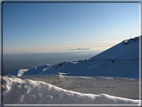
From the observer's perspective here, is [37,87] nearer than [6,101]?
No

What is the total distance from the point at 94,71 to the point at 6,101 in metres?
11.9

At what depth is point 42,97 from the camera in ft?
11.7

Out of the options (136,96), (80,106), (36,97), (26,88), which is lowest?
(136,96)

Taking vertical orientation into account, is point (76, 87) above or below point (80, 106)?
below

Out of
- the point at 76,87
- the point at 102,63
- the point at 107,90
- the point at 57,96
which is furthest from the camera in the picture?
the point at 102,63

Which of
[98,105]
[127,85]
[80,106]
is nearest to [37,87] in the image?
[80,106]

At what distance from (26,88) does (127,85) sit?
6.54 meters

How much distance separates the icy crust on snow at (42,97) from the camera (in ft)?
11.4

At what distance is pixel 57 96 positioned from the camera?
363 cm

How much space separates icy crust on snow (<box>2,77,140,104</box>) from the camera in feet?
11.4

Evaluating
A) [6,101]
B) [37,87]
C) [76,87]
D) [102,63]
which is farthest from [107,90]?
[102,63]

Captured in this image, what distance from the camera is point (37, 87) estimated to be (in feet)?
12.5

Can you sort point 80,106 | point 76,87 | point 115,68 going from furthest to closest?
1. point 115,68
2. point 76,87
3. point 80,106

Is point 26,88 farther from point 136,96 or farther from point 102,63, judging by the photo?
point 102,63
